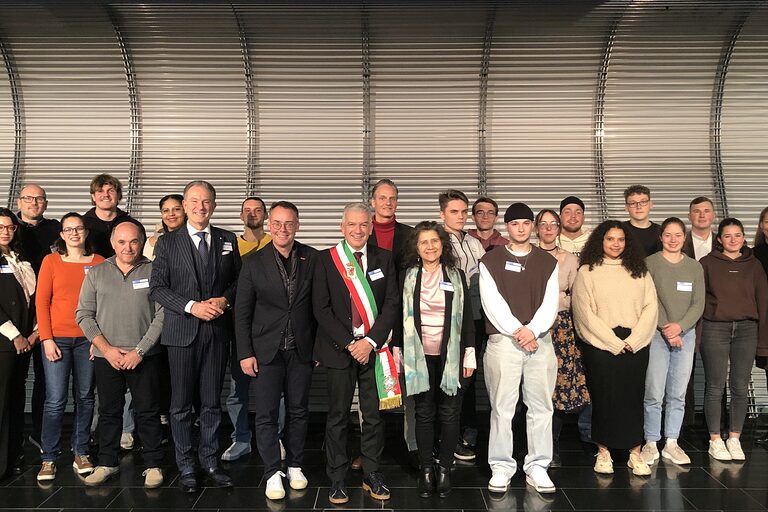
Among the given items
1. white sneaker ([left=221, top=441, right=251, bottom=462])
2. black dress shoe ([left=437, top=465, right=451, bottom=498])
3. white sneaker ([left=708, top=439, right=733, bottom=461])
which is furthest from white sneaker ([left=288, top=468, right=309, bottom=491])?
white sneaker ([left=708, top=439, right=733, bottom=461])

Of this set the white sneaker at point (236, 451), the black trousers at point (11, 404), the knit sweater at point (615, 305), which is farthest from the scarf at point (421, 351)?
the black trousers at point (11, 404)

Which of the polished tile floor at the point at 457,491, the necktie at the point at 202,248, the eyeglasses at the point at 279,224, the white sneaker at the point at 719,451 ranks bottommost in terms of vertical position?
the polished tile floor at the point at 457,491

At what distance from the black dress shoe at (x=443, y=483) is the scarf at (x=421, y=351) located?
574 mm

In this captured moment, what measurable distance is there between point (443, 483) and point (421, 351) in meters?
0.93

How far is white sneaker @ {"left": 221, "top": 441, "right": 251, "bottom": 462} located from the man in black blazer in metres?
0.80

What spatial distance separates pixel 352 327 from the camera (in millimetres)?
3869

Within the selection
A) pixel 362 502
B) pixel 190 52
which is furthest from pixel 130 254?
pixel 190 52

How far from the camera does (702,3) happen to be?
546cm

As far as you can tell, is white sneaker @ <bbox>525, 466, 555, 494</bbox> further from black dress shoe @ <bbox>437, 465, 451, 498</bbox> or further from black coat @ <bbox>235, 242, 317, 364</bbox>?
black coat @ <bbox>235, 242, 317, 364</bbox>

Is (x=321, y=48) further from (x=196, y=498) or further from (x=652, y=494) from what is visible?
(x=652, y=494)

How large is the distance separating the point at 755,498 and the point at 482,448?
6.33 feet

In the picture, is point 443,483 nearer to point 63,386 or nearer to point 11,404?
point 63,386

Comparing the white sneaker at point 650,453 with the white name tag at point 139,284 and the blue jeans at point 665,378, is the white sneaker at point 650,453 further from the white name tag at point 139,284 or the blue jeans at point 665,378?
the white name tag at point 139,284

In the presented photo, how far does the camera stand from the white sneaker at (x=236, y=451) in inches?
184
